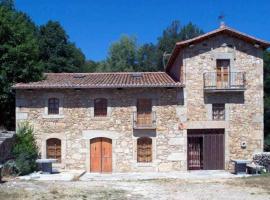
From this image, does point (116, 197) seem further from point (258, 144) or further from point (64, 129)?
point (258, 144)

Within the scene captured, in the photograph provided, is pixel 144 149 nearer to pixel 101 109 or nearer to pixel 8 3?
pixel 101 109

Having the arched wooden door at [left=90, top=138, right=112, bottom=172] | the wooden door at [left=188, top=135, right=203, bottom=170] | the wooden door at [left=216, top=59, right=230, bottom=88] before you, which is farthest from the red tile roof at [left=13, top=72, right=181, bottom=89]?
the wooden door at [left=188, top=135, right=203, bottom=170]

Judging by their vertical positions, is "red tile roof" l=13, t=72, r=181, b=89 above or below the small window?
above

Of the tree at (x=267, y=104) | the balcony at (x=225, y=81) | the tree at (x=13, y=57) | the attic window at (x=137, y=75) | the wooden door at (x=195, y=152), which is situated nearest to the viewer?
the balcony at (x=225, y=81)

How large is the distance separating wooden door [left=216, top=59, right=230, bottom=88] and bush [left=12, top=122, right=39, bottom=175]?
32.6ft

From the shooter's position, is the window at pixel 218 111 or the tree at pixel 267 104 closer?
the window at pixel 218 111

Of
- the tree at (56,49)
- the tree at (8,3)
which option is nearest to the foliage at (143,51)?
the tree at (56,49)

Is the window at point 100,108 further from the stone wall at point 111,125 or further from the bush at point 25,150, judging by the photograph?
the bush at point 25,150

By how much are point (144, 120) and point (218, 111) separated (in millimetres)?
3884

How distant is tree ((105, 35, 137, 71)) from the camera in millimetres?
54778

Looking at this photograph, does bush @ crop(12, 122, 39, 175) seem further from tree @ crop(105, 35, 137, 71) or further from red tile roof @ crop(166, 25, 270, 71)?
tree @ crop(105, 35, 137, 71)

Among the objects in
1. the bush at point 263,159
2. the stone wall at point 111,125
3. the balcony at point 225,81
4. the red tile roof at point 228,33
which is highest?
the red tile roof at point 228,33

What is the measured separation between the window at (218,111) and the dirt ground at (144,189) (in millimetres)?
5170

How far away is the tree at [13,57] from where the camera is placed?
24625mm
